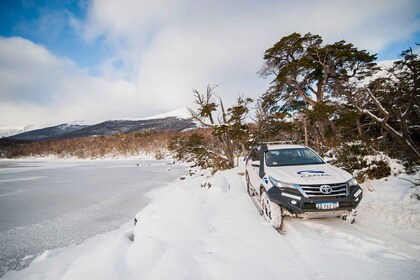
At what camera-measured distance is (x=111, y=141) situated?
62.8m

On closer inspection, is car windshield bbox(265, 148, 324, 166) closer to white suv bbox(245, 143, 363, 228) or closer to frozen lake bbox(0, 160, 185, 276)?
white suv bbox(245, 143, 363, 228)

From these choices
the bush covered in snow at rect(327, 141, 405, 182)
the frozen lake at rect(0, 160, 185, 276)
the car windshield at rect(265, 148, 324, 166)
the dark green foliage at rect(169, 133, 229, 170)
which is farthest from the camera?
the dark green foliage at rect(169, 133, 229, 170)

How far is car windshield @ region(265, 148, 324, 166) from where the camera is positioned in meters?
4.90

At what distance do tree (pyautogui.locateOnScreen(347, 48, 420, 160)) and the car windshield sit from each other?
209 cm

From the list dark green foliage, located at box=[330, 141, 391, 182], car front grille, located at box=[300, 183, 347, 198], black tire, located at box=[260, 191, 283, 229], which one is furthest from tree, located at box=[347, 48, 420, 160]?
black tire, located at box=[260, 191, 283, 229]

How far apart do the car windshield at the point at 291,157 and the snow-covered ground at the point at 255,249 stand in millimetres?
1254

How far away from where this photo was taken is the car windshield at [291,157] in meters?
4.90

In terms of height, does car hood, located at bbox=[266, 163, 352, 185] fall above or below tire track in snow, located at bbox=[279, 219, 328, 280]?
above

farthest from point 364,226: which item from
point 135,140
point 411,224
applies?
point 135,140

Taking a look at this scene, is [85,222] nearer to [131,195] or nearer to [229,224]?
[131,195]

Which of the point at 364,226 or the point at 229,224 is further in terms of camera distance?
the point at 229,224

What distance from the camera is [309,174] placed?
395 centimetres

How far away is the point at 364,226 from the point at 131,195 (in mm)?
10485

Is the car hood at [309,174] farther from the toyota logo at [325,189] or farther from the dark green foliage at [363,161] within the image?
the dark green foliage at [363,161]
